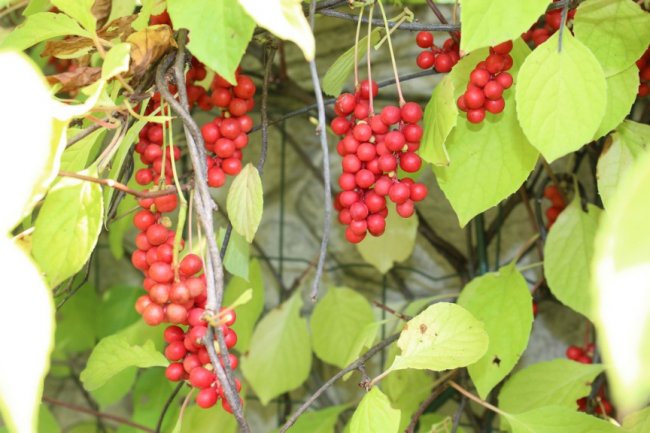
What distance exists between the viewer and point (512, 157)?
0.52m

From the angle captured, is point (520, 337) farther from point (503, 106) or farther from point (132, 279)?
point (132, 279)

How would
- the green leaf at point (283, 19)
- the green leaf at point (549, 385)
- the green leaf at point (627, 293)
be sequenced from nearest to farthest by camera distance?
the green leaf at point (627, 293) → the green leaf at point (283, 19) → the green leaf at point (549, 385)

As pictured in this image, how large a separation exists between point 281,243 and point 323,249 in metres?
0.57

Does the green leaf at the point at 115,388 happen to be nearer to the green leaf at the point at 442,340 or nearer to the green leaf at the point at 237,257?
the green leaf at the point at 237,257

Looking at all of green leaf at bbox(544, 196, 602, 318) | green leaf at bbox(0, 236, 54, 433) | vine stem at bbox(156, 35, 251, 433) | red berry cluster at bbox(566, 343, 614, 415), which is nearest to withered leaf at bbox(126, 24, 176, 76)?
vine stem at bbox(156, 35, 251, 433)

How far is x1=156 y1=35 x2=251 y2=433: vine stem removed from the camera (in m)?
0.38

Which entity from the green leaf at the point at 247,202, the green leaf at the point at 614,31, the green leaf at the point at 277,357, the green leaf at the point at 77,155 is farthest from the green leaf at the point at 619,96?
the green leaf at the point at 277,357

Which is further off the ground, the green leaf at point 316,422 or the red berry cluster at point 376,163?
the red berry cluster at point 376,163

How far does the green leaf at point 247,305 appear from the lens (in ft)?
2.60

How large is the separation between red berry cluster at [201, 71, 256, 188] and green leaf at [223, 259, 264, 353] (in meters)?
0.27

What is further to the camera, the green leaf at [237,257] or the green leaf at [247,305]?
the green leaf at [247,305]

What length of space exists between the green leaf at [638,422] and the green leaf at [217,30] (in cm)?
38

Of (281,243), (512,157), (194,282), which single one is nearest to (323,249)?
(194,282)

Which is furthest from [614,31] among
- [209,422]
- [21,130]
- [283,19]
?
[209,422]
